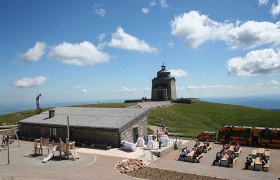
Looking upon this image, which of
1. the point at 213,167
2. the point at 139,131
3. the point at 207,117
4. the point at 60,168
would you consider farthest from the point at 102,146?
the point at 207,117

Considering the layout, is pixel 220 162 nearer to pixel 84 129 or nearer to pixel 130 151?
pixel 130 151

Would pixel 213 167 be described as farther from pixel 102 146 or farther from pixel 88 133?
pixel 88 133

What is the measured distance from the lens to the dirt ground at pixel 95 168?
1869 cm

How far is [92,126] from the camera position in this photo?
28.2m

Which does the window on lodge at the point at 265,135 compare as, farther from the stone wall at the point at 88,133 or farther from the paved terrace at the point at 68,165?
the paved terrace at the point at 68,165

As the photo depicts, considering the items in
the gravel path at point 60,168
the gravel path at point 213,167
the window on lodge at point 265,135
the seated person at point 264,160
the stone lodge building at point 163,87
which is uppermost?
the stone lodge building at point 163,87

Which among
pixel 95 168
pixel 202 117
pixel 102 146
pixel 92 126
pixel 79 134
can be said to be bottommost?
pixel 95 168

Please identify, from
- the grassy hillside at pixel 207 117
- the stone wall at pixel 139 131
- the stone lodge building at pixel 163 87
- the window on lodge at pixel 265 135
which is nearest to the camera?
the stone wall at pixel 139 131

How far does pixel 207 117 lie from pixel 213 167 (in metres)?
34.9

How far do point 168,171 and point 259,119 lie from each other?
39.7 metres

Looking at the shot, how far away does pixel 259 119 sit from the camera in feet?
177

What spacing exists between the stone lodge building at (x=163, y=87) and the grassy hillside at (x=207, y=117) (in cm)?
1366

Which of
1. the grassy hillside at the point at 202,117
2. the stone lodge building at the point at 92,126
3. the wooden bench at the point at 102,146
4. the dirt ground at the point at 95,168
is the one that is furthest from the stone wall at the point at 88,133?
the grassy hillside at the point at 202,117

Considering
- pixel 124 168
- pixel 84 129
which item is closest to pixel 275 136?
pixel 124 168
